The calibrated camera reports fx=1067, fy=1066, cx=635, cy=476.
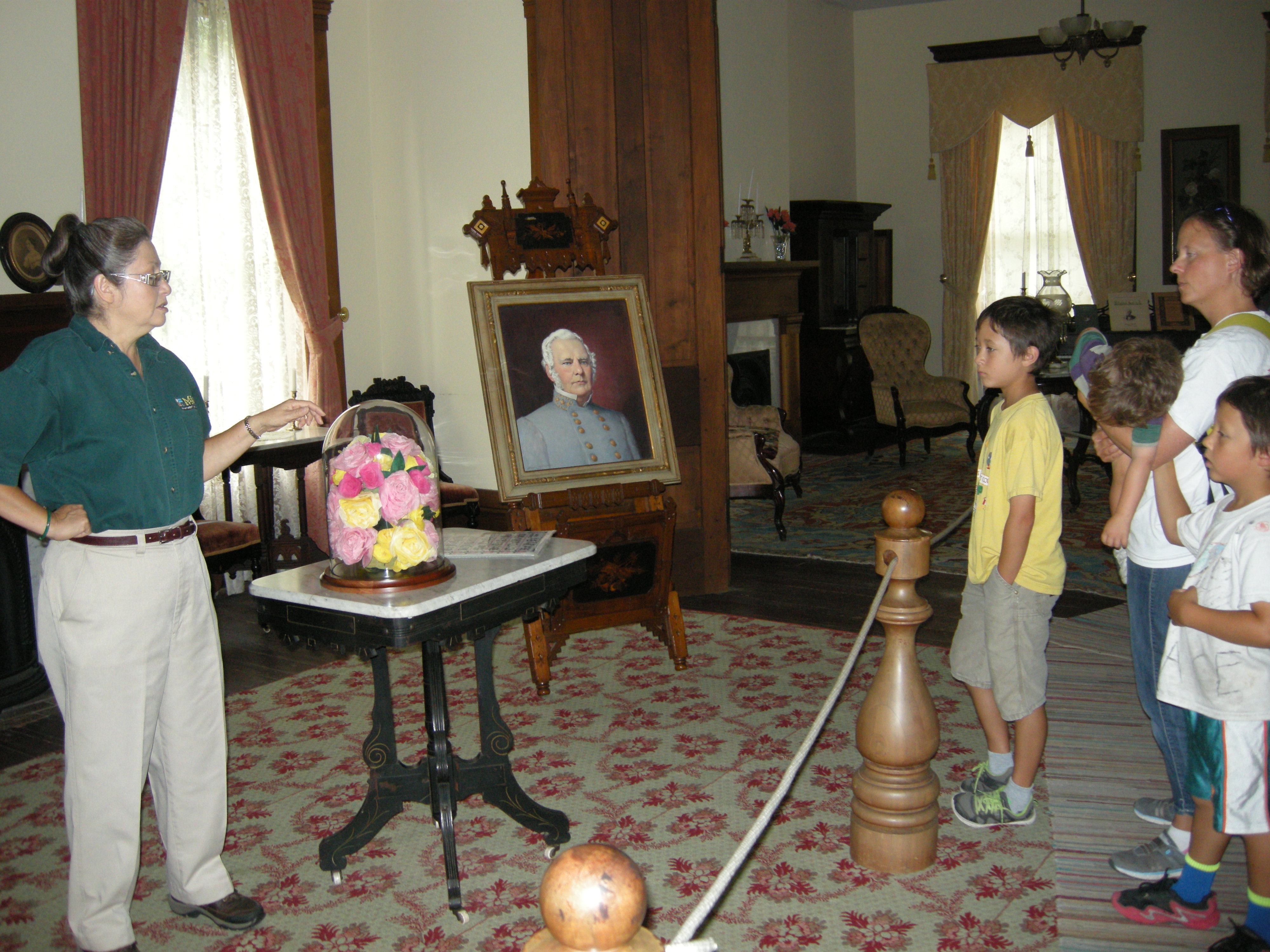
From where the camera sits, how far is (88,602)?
2387 millimetres

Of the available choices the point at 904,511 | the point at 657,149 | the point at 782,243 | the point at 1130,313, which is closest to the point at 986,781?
the point at 904,511

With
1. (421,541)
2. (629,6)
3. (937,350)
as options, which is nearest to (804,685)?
(421,541)

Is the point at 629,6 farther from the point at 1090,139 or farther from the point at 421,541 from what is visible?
the point at 1090,139

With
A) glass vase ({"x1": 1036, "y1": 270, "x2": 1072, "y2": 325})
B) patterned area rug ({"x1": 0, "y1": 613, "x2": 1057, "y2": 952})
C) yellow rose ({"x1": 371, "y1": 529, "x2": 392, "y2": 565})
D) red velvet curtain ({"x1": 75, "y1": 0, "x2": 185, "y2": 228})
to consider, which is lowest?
patterned area rug ({"x1": 0, "y1": 613, "x2": 1057, "y2": 952})

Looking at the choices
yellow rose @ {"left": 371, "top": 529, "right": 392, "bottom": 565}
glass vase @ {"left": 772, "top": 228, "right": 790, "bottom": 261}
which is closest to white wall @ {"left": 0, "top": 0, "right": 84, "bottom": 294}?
yellow rose @ {"left": 371, "top": 529, "right": 392, "bottom": 565}

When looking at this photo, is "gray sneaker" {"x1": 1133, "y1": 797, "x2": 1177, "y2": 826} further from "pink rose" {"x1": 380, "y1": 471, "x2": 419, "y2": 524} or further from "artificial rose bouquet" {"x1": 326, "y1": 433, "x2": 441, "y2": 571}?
"pink rose" {"x1": 380, "y1": 471, "x2": 419, "y2": 524}

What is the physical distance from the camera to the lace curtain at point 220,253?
577cm

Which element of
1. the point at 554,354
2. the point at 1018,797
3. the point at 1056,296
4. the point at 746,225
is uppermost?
the point at 746,225

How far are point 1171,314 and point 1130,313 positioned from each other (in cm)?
66

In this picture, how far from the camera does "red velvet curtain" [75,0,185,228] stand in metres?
5.11

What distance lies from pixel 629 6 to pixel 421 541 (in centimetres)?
354

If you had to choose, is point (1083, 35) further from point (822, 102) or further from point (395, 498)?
point (395, 498)

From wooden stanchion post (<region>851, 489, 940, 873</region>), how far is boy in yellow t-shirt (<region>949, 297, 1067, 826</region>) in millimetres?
233

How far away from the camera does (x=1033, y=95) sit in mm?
10930
